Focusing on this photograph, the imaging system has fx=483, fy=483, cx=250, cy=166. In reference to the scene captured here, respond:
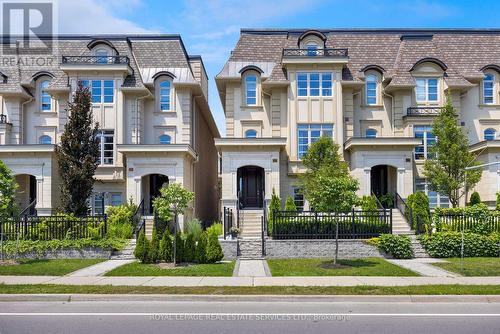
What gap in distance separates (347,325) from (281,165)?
64.0 feet


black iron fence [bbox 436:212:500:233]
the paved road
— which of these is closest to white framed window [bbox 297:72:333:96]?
black iron fence [bbox 436:212:500:233]

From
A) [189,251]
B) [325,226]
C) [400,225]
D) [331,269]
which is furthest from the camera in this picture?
[400,225]

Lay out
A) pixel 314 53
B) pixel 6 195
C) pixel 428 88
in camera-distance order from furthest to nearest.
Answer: pixel 428 88 → pixel 314 53 → pixel 6 195

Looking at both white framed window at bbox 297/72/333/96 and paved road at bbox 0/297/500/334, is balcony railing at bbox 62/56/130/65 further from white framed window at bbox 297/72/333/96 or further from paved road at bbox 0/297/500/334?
paved road at bbox 0/297/500/334

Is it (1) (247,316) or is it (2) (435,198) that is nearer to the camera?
(1) (247,316)

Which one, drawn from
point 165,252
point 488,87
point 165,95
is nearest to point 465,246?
point 165,252

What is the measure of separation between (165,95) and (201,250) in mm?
14956

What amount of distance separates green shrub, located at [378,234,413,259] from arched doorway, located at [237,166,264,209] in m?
10.4

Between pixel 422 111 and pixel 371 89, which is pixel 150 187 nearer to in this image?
pixel 371 89

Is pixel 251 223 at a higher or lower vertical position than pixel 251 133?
lower

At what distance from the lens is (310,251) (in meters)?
19.5

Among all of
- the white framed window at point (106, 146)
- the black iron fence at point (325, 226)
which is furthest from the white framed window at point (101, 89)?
the black iron fence at point (325, 226)

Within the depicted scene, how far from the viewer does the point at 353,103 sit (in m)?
29.7

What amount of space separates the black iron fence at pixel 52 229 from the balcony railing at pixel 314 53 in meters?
14.6
